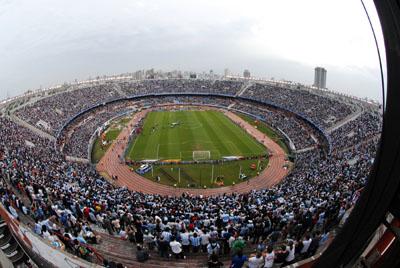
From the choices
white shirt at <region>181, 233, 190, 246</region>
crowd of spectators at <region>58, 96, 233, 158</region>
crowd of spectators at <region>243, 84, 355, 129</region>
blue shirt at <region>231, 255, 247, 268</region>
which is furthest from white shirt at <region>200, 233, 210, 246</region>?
crowd of spectators at <region>243, 84, 355, 129</region>

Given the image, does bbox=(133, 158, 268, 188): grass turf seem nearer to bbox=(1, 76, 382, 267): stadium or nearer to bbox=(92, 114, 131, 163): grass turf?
bbox=(1, 76, 382, 267): stadium

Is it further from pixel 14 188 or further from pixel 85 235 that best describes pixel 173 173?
pixel 85 235

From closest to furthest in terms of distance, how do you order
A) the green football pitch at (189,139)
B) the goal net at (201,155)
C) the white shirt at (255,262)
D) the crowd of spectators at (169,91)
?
the white shirt at (255,262), the goal net at (201,155), the green football pitch at (189,139), the crowd of spectators at (169,91)

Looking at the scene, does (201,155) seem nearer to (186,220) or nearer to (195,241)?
(186,220)

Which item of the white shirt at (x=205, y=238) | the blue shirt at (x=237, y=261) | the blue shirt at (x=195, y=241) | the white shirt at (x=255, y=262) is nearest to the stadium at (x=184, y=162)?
the white shirt at (x=205, y=238)

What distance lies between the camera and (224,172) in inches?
1161

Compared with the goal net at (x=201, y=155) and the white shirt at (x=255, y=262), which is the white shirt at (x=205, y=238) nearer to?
the white shirt at (x=255, y=262)

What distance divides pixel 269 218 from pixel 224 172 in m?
18.1

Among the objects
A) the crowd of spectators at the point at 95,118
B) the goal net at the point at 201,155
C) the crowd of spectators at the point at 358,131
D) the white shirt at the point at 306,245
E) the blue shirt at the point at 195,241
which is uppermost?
the white shirt at the point at 306,245

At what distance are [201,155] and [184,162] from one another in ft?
8.42

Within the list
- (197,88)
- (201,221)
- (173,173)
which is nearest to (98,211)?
(201,221)

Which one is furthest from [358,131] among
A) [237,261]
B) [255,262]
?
[237,261]

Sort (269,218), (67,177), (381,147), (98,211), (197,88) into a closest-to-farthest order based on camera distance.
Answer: (381,147) → (269,218) → (98,211) → (67,177) → (197,88)

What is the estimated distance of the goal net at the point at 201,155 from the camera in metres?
32.4
